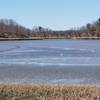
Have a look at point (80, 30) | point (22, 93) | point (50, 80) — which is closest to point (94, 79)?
point (50, 80)

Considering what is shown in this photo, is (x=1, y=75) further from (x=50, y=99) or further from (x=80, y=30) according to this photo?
(x=80, y=30)

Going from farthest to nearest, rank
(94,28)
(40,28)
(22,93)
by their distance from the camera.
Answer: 1. (40,28)
2. (94,28)
3. (22,93)

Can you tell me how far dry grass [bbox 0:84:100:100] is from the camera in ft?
32.2

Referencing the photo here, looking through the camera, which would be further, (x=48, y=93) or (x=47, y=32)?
(x=47, y=32)

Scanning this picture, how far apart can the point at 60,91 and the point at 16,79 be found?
4984 mm

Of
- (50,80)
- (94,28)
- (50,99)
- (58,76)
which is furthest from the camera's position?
(94,28)

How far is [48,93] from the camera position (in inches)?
406

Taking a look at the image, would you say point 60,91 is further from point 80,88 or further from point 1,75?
point 1,75

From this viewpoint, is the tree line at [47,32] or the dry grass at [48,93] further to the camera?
the tree line at [47,32]

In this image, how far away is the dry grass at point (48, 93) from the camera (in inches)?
386

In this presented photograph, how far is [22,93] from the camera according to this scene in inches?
405

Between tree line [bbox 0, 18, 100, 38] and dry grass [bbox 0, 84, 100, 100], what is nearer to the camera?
dry grass [bbox 0, 84, 100, 100]

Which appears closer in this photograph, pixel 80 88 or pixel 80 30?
pixel 80 88

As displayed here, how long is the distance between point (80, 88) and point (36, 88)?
123 cm
